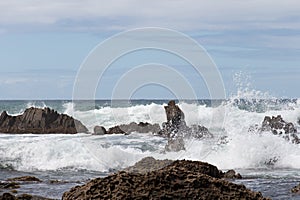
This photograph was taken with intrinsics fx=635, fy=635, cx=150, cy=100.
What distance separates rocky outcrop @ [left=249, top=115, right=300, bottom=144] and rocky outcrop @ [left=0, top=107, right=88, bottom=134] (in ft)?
40.5

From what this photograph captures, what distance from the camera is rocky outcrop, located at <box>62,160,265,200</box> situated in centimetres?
705

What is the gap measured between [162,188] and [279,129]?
63.8 feet

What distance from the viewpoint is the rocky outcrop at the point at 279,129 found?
24.4 meters

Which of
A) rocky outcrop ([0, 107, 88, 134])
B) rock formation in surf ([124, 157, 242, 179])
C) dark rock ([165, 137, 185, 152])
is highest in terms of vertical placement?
→ rocky outcrop ([0, 107, 88, 134])

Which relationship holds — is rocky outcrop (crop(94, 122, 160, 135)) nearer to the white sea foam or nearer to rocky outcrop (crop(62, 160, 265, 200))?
the white sea foam

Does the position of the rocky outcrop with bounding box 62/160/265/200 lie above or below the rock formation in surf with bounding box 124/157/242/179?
above

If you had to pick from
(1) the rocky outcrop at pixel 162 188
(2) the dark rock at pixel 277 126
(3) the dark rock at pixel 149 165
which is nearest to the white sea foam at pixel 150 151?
(2) the dark rock at pixel 277 126

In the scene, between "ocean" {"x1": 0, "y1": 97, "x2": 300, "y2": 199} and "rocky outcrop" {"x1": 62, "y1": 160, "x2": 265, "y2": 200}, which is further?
"ocean" {"x1": 0, "y1": 97, "x2": 300, "y2": 199}

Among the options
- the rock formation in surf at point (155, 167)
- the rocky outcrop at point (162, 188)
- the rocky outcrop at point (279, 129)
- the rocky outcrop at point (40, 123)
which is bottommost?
the rock formation in surf at point (155, 167)

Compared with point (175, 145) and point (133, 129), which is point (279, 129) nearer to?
A: point (175, 145)

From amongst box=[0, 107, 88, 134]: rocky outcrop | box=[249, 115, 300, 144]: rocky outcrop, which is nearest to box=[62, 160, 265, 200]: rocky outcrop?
box=[249, 115, 300, 144]: rocky outcrop

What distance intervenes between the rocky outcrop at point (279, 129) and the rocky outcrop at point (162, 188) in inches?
673

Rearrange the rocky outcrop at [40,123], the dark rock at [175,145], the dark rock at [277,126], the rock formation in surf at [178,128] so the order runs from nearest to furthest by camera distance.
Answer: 1. the dark rock at [175,145]
2. the dark rock at [277,126]
3. the rock formation in surf at [178,128]
4. the rocky outcrop at [40,123]

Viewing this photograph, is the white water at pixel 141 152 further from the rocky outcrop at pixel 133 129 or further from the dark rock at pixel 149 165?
the dark rock at pixel 149 165
